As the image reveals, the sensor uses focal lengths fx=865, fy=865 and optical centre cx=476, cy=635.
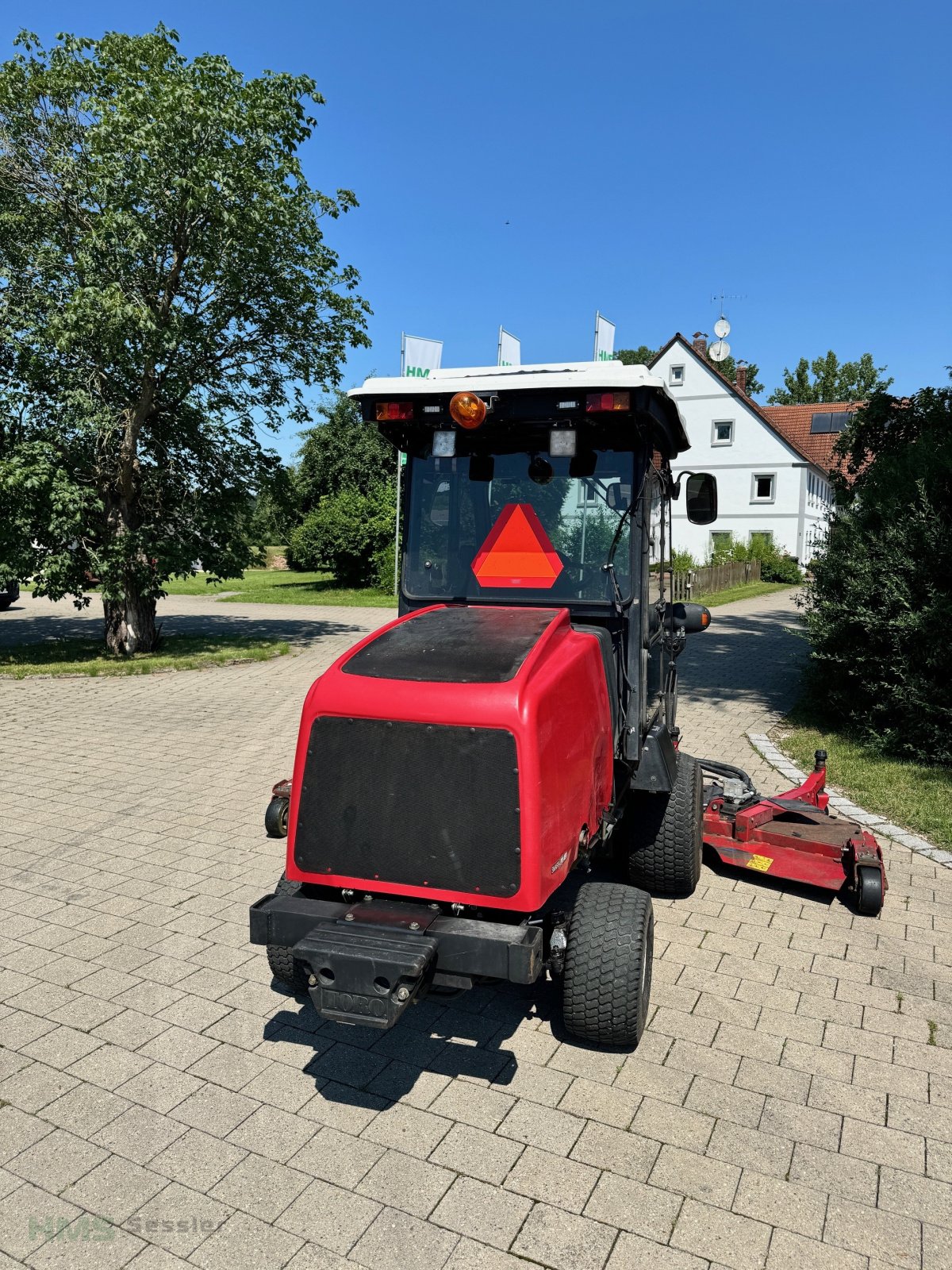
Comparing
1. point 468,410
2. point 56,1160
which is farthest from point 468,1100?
point 468,410

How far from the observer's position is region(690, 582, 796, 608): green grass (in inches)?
998

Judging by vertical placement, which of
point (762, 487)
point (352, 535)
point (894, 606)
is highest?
point (762, 487)

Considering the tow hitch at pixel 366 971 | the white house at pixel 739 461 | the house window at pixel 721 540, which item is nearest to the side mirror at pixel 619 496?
the tow hitch at pixel 366 971

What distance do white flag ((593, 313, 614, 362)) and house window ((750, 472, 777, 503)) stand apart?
97.3ft

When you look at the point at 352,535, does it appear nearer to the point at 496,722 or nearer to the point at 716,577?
the point at 716,577

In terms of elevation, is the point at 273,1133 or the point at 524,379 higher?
the point at 524,379

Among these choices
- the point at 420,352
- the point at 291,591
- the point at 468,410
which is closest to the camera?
the point at 468,410

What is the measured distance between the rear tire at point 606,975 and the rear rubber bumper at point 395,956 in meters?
0.31

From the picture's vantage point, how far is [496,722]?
294cm

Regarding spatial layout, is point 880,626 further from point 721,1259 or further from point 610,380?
point 721,1259

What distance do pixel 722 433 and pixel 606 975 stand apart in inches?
1401

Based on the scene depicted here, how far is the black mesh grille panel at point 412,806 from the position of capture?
2.95m

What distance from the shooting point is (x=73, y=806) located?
6.77 metres

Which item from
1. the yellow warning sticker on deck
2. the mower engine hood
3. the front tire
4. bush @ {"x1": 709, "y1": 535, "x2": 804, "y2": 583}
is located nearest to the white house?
bush @ {"x1": 709, "y1": 535, "x2": 804, "y2": 583}
